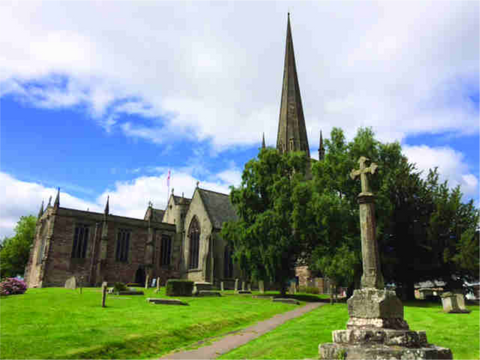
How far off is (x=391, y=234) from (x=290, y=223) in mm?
8615

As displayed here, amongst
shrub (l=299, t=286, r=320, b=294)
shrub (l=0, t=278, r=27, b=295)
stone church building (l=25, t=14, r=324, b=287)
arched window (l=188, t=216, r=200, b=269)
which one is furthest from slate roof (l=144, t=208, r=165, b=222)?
shrub (l=0, t=278, r=27, b=295)

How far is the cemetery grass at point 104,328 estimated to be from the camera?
968cm

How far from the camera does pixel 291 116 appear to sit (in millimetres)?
55844

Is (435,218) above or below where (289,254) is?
above

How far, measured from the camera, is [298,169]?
30.6m

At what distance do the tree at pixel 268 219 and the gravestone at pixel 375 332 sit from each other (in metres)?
17.9

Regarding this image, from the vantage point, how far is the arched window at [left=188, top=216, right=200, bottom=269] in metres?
43.6

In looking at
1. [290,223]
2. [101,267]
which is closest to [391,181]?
[290,223]

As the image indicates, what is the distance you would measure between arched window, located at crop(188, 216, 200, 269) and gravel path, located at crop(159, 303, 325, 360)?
85.0 ft

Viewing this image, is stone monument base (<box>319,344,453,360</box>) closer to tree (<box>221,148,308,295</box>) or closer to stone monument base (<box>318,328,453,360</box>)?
stone monument base (<box>318,328,453,360</box>)

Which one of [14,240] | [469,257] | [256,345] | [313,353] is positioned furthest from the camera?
[14,240]

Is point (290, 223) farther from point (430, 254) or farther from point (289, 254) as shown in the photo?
point (430, 254)

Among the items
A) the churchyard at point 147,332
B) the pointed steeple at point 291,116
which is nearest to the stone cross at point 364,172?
Answer: the churchyard at point 147,332

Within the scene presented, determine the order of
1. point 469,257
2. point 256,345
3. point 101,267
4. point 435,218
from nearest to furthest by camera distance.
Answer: point 256,345 → point 469,257 → point 435,218 → point 101,267
